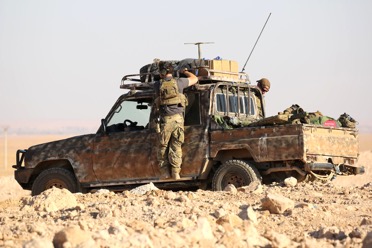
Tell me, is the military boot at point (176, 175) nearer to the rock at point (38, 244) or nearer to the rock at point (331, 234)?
the rock at point (331, 234)

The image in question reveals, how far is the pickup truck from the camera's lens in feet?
37.0

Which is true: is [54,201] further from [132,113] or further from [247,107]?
[247,107]

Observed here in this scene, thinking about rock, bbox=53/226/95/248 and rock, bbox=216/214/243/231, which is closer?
rock, bbox=53/226/95/248

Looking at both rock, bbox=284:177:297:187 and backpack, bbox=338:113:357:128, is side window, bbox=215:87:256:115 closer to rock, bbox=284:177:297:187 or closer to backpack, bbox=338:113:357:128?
backpack, bbox=338:113:357:128

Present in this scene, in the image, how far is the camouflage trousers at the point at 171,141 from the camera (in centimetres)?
1170

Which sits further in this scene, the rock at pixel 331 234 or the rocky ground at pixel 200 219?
the rock at pixel 331 234

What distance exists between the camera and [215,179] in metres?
11.6

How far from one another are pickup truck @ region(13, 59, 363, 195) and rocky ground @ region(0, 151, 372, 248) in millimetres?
496

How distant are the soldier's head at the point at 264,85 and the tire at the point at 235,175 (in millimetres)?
2139

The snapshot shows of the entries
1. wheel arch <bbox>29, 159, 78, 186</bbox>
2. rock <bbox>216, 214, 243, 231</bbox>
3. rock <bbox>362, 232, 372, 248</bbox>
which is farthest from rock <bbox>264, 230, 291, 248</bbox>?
wheel arch <bbox>29, 159, 78, 186</bbox>

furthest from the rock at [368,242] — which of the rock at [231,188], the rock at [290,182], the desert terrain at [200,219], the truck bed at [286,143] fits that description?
the truck bed at [286,143]

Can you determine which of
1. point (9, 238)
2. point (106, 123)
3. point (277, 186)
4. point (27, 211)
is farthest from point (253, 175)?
point (9, 238)

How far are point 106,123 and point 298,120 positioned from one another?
9.41 feet

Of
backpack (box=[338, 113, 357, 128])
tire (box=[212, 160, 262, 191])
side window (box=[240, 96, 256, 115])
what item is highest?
side window (box=[240, 96, 256, 115])
